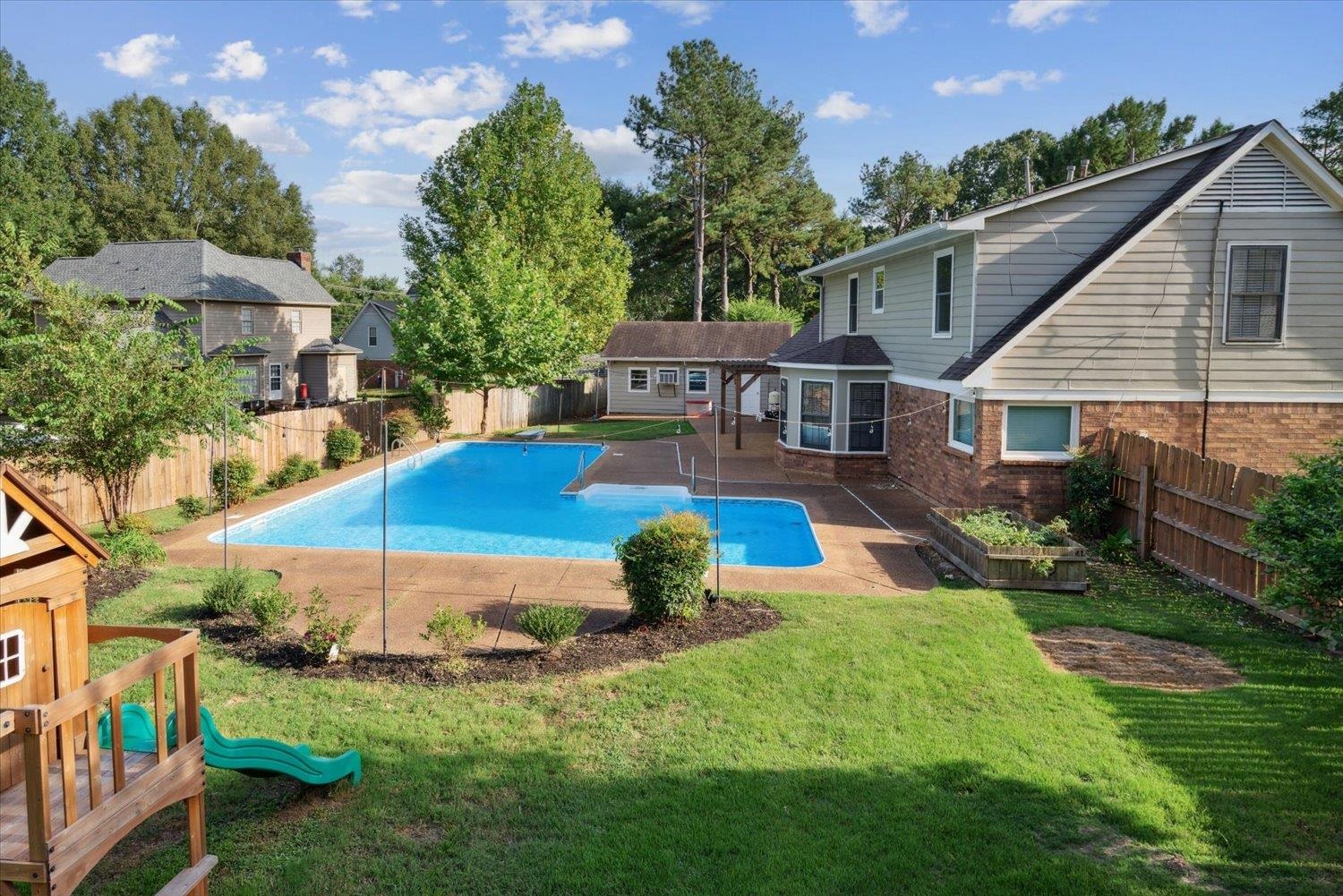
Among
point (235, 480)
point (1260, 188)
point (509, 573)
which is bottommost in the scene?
point (509, 573)

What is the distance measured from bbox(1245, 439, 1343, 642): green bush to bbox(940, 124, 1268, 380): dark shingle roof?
24.7ft

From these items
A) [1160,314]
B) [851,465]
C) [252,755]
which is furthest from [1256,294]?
[252,755]

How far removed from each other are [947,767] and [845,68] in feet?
65.6

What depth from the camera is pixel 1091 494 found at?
14.6 m

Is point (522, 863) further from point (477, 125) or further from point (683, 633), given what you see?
point (477, 125)

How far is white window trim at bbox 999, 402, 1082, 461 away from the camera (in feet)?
49.8

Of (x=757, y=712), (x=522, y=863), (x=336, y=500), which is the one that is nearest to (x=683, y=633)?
(x=757, y=712)

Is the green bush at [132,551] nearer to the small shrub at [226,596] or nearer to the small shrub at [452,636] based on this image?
the small shrub at [226,596]

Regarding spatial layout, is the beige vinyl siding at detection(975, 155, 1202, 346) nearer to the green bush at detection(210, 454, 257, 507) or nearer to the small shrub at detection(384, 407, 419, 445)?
the green bush at detection(210, 454, 257, 507)

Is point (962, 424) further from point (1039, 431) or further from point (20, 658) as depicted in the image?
point (20, 658)

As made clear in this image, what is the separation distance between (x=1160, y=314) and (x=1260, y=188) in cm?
262

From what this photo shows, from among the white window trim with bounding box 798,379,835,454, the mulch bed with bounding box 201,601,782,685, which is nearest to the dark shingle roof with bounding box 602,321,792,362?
the white window trim with bounding box 798,379,835,454

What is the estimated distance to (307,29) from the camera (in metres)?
18.8

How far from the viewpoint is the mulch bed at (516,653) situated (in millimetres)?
8977
